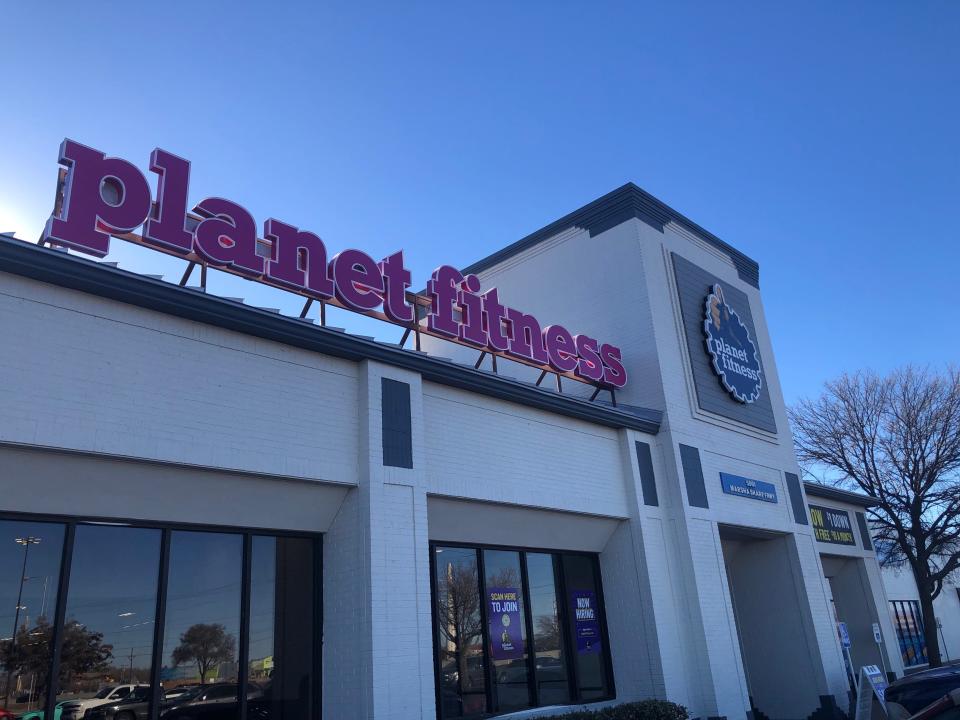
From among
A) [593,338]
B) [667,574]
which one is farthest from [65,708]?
[593,338]

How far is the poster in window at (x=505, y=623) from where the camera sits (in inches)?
601

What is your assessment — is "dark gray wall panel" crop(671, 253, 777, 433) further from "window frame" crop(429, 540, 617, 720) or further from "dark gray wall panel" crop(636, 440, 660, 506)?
"window frame" crop(429, 540, 617, 720)

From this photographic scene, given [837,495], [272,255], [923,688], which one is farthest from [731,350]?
[272,255]

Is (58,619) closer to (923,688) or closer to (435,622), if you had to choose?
(435,622)

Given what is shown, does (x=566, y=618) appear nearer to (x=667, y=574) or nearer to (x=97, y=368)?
(x=667, y=574)

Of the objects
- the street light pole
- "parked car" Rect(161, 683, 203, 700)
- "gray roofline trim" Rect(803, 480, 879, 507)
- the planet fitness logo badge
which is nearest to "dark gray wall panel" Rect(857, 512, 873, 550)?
"gray roofline trim" Rect(803, 480, 879, 507)

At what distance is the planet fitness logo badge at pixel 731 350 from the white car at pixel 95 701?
1641 centimetres

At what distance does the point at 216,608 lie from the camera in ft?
38.9

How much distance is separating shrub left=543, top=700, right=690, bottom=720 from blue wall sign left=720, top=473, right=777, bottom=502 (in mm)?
6484

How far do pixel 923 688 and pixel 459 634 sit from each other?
821 cm

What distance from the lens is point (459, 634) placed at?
1469 centimetres

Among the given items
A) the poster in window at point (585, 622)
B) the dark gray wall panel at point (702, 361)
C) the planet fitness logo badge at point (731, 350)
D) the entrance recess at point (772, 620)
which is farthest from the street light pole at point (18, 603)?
the planet fitness logo badge at point (731, 350)

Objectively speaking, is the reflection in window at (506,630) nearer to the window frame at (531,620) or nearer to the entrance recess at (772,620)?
the window frame at (531,620)

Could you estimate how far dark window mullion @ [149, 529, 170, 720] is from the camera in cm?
1076
